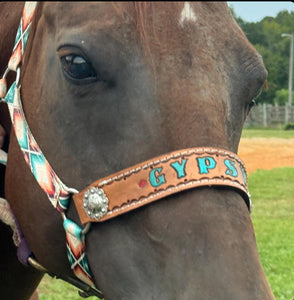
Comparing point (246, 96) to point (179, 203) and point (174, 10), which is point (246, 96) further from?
point (179, 203)

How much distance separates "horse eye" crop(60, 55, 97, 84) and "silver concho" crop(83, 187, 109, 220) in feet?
1.10

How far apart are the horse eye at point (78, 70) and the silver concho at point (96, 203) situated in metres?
0.34

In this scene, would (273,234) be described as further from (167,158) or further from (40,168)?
(167,158)

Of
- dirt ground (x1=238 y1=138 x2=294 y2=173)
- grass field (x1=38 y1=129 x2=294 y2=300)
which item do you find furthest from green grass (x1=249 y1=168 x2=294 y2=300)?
dirt ground (x1=238 y1=138 x2=294 y2=173)

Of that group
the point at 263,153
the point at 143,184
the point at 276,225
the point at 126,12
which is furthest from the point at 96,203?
the point at 263,153

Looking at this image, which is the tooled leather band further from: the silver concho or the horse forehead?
the horse forehead

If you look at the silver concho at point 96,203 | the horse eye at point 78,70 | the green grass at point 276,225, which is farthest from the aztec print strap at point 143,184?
the green grass at point 276,225

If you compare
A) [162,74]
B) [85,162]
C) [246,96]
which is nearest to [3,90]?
[85,162]

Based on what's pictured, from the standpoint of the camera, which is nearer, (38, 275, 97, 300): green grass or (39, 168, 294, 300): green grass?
(38, 275, 97, 300): green grass

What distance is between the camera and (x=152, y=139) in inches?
56.0

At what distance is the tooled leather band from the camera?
1371 mm

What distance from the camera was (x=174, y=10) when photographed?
1.49 m

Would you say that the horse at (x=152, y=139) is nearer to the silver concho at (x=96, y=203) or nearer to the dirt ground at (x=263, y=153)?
the silver concho at (x=96, y=203)

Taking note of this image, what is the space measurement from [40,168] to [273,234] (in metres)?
6.18
